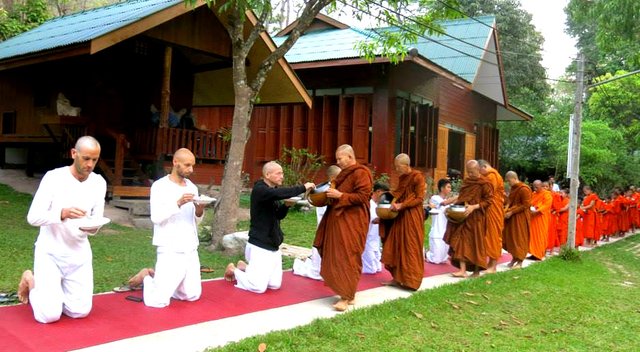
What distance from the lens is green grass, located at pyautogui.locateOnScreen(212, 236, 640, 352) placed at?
489cm

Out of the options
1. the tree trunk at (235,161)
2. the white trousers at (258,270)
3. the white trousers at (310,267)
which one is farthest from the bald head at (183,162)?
the tree trunk at (235,161)

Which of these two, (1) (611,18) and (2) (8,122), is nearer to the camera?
(1) (611,18)

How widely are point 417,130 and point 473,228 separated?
8582 mm

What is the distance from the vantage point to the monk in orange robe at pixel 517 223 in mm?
9648

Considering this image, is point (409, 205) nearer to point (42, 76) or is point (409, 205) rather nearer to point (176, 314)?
point (176, 314)

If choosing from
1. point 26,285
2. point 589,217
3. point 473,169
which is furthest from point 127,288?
point 589,217

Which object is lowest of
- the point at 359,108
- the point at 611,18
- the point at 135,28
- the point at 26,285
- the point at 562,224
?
the point at 562,224

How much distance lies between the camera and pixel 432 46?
857 inches

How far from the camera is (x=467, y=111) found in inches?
855

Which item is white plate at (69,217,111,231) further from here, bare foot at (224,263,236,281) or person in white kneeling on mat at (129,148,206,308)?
bare foot at (224,263,236,281)

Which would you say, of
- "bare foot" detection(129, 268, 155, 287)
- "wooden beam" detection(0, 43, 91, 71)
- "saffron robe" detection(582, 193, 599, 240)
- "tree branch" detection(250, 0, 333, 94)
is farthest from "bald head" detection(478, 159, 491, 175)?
"saffron robe" detection(582, 193, 599, 240)

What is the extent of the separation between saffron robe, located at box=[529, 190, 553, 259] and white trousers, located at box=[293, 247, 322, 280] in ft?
16.7

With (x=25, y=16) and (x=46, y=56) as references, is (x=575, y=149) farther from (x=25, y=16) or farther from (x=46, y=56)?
(x=25, y=16)

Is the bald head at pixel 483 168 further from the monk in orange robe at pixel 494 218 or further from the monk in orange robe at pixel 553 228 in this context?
the monk in orange robe at pixel 553 228
